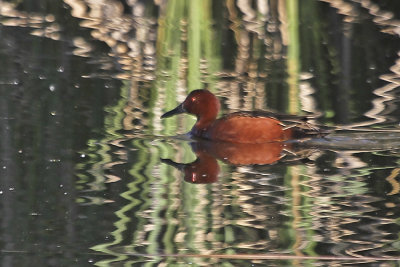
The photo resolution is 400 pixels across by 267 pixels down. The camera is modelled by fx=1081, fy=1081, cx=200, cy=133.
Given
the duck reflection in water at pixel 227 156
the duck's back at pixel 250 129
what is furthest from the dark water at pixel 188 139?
the duck's back at pixel 250 129

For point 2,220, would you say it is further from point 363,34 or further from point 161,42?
point 363,34

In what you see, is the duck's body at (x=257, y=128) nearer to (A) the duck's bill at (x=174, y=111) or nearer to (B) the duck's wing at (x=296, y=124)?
(B) the duck's wing at (x=296, y=124)

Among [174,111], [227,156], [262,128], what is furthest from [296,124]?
[174,111]

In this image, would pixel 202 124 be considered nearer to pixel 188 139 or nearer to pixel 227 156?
pixel 188 139

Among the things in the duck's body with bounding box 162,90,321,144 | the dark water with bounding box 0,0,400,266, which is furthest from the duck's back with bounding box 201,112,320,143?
the dark water with bounding box 0,0,400,266

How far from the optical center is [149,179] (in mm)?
5828

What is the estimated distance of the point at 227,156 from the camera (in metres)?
6.58

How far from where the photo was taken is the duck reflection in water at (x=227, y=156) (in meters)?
6.06

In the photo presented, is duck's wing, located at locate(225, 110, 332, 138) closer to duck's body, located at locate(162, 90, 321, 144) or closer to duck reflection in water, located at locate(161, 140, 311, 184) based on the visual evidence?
duck's body, located at locate(162, 90, 321, 144)

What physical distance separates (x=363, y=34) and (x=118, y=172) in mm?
5110

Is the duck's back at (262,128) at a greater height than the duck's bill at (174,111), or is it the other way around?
the duck's bill at (174,111)

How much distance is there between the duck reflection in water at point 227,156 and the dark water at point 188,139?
2 cm

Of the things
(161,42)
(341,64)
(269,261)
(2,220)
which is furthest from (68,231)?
(161,42)

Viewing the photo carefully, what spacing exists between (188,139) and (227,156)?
1.96 feet
